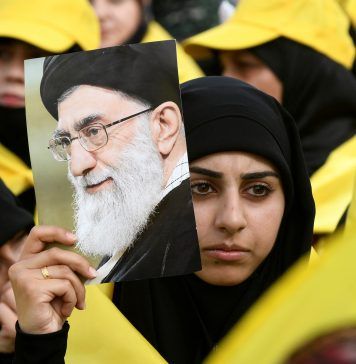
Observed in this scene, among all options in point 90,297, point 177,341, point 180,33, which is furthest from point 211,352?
point 180,33

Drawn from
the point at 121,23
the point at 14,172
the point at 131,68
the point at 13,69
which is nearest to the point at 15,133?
the point at 14,172

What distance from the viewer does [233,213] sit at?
7.91 ft

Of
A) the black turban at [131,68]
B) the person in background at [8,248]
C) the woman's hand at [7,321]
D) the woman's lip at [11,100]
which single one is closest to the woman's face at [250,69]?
the woman's lip at [11,100]

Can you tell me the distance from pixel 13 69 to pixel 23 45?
0.46 ft

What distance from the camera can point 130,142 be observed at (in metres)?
2.17


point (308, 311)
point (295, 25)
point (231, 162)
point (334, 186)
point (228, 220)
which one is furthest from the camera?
point (295, 25)

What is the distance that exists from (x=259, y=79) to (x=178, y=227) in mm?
2897

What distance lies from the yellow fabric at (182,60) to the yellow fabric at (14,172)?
80 cm

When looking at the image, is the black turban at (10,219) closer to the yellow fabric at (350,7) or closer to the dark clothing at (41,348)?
the dark clothing at (41,348)

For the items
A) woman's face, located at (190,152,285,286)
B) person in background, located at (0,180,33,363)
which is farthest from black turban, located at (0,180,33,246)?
woman's face, located at (190,152,285,286)

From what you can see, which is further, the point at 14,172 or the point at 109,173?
the point at 14,172

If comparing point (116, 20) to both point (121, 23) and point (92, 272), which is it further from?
point (92, 272)

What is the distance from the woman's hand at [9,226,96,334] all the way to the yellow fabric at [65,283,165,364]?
0.24 m

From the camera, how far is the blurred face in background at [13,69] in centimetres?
456
